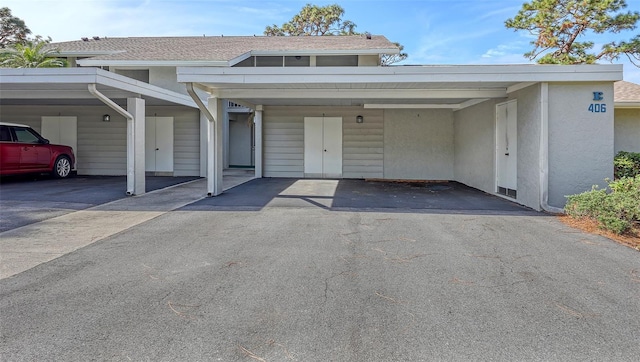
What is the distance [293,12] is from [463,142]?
20696 mm

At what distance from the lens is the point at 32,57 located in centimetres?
1422

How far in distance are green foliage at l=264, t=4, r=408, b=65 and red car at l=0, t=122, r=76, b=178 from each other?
1971 centimetres

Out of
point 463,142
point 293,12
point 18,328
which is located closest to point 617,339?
point 18,328

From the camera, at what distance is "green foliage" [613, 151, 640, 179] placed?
305 inches

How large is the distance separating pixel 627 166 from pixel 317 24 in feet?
80.1

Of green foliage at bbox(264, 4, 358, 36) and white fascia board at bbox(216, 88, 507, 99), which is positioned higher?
green foliage at bbox(264, 4, 358, 36)

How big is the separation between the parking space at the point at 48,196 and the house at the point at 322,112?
986 millimetres

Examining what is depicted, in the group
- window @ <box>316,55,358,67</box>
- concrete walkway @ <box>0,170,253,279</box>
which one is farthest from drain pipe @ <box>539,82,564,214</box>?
window @ <box>316,55,358,67</box>

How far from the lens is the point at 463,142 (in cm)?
1222

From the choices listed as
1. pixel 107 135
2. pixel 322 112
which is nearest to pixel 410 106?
pixel 322 112

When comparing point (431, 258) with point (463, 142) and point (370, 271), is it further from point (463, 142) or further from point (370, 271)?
point (463, 142)

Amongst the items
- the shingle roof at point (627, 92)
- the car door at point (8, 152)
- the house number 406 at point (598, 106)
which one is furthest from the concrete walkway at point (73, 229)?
the shingle roof at point (627, 92)

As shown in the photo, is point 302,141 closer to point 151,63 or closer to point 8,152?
point 151,63

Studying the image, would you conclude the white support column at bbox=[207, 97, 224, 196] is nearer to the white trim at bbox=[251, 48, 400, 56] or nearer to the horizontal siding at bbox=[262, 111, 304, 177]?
the horizontal siding at bbox=[262, 111, 304, 177]
